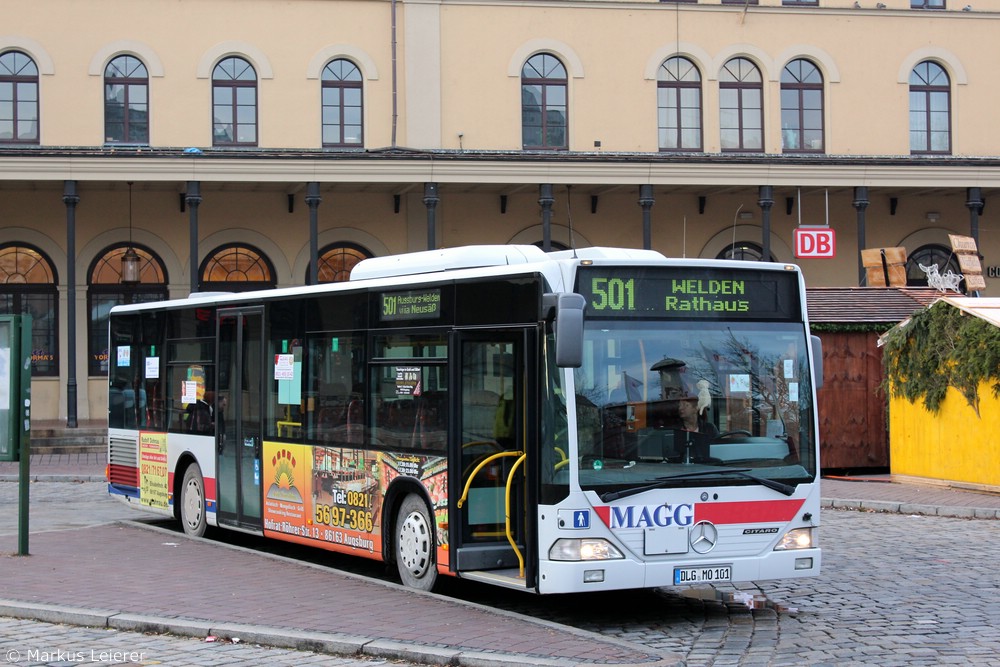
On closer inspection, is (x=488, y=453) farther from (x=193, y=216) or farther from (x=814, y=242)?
(x=814, y=242)

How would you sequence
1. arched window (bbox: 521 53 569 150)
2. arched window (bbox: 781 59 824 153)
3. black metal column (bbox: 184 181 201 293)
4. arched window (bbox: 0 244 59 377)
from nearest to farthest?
1. black metal column (bbox: 184 181 201 293)
2. arched window (bbox: 0 244 59 377)
3. arched window (bbox: 521 53 569 150)
4. arched window (bbox: 781 59 824 153)

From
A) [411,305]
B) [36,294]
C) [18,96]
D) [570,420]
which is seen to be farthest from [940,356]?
[18,96]

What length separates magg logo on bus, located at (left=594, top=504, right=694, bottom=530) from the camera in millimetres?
8906

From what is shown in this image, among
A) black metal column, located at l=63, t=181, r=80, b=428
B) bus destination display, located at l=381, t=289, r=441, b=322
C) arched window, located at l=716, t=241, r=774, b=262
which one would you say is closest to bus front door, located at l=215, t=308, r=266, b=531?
bus destination display, located at l=381, t=289, r=441, b=322

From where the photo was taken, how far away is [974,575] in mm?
11172

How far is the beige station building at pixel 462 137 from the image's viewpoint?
2838 cm

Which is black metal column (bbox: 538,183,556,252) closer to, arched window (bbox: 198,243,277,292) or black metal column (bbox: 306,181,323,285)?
black metal column (bbox: 306,181,323,285)

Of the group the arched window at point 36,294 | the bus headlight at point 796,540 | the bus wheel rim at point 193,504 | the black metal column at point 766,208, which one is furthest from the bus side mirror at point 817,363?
the arched window at point 36,294

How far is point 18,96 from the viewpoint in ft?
93.3

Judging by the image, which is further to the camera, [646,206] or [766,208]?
[766,208]

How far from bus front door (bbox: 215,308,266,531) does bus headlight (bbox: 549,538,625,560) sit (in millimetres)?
4819

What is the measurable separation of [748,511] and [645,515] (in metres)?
0.79

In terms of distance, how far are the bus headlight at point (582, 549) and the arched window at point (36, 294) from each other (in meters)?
22.1

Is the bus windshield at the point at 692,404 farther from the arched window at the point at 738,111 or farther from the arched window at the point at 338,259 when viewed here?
the arched window at the point at 738,111
